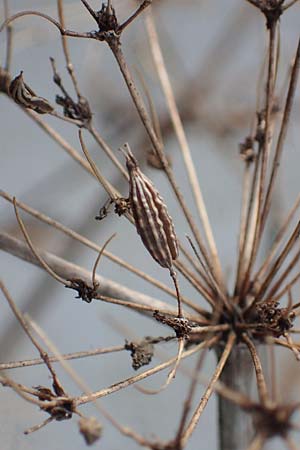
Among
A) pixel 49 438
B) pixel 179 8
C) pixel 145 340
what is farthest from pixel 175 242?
pixel 179 8

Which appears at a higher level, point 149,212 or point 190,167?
point 190,167

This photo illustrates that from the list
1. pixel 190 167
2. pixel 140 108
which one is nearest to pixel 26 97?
pixel 140 108

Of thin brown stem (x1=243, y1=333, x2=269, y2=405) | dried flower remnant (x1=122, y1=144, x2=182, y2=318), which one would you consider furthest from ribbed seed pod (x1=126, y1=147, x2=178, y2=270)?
thin brown stem (x1=243, y1=333, x2=269, y2=405)

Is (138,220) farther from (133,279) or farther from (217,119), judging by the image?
(133,279)

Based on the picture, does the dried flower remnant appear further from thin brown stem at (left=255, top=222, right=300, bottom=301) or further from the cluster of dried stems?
thin brown stem at (left=255, top=222, right=300, bottom=301)

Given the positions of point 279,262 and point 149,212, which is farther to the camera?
point 279,262

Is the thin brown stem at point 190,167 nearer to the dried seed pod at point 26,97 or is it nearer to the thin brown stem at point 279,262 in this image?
the thin brown stem at point 279,262

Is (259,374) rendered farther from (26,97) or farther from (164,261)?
(26,97)

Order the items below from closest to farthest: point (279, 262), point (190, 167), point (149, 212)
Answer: point (149, 212), point (279, 262), point (190, 167)
